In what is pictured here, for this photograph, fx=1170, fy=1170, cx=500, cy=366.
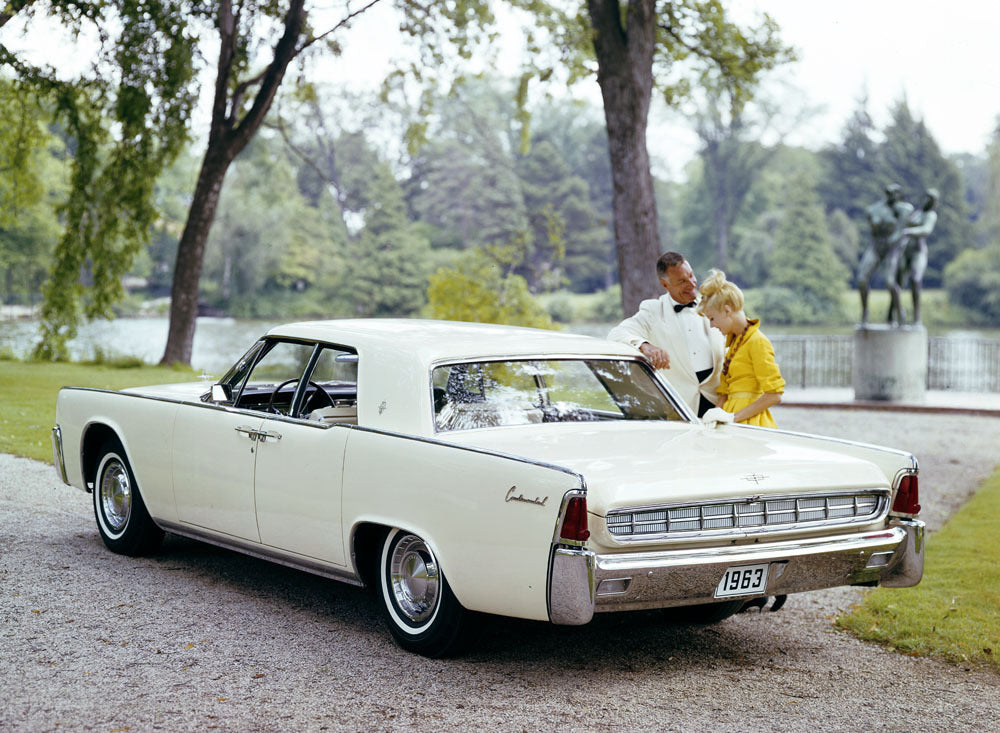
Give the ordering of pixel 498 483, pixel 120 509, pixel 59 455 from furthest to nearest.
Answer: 1. pixel 59 455
2. pixel 120 509
3. pixel 498 483

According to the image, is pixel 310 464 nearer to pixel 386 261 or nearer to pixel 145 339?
pixel 145 339

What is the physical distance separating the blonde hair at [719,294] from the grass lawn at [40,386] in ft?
19.5

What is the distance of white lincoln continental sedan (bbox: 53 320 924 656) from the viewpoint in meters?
4.50

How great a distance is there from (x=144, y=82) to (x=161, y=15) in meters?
1.20

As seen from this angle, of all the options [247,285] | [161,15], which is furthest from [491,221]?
[161,15]

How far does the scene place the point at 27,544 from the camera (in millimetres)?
7270

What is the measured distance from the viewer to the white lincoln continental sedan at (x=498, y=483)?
14.8 feet

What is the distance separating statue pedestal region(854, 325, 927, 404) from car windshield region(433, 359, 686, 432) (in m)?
17.6

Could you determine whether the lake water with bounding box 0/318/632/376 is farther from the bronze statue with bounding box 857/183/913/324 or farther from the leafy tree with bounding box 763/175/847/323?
the leafy tree with bounding box 763/175/847/323

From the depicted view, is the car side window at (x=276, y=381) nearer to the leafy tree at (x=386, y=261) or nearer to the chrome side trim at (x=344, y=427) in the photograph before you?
the chrome side trim at (x=344, y=427)

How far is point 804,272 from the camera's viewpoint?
64.2 meters

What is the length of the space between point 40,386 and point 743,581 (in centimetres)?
1374

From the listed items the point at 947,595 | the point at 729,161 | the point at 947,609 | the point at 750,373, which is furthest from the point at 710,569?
the point at 729,161

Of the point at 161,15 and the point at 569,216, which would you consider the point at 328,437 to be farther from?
the point at 569,216
